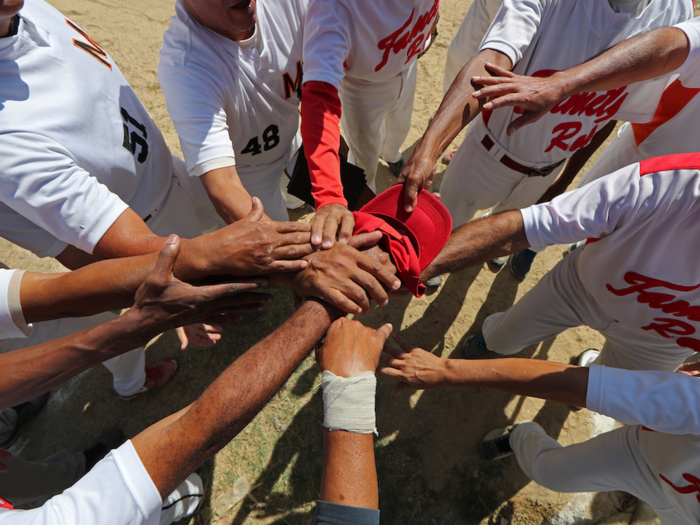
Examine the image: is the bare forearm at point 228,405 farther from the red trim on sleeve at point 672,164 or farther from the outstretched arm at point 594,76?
the red trim on sleeve at point 672,164

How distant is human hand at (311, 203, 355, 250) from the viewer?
6.83 ft

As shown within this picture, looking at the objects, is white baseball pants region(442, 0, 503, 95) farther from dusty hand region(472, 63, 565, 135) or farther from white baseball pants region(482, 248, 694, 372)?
white baseball pants region(482, 248, 694, 372)

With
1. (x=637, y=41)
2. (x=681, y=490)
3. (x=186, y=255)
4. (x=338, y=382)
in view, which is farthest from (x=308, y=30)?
(x=681, y=490)

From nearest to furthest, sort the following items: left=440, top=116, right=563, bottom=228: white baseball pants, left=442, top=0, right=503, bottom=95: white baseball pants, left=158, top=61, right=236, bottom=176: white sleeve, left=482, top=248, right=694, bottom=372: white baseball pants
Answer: left=158, top=61, right=236, bottom=176: white sleeve, left=482, top=248, right=694, bottom=372: white baseball pants, left=440, top=116, right=563, bottom=228: white baseball pants, left=442, top=0, right=503, bottom=95: white baseball pants

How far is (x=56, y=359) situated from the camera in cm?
169

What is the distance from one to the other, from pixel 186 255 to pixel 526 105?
1.99m

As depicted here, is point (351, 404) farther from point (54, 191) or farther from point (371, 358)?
point (54, 191)

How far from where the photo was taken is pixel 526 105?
2074mm

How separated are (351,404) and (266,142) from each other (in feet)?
6.63

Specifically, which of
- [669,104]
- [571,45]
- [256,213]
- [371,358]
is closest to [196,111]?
[256,213]

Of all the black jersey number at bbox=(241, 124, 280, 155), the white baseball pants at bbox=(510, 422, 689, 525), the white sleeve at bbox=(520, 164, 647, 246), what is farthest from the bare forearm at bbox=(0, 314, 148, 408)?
the white baseball pants at bbox=(510, 422, 689, 525)

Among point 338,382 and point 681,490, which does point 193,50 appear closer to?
point 338,382

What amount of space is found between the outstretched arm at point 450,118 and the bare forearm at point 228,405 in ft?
3.21

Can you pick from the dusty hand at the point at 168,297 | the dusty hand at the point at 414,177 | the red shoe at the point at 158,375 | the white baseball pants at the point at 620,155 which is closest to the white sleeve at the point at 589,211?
the dusty hand at the point at 414,177
